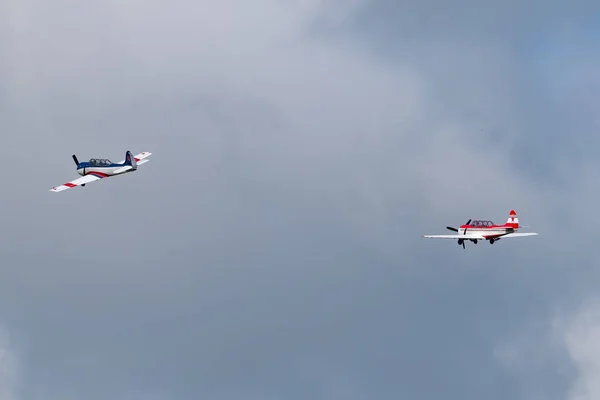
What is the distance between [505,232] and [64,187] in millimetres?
86404

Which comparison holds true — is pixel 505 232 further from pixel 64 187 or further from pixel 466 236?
pixel 64 187

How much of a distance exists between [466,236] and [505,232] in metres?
7.54

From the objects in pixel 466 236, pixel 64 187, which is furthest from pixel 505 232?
pixel 64 187

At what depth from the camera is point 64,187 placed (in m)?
199

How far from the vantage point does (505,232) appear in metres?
198

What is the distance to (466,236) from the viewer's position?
198m

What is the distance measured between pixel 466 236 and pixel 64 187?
259 feet
